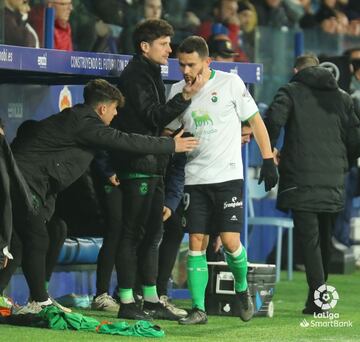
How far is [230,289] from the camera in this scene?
Result: 455 inches

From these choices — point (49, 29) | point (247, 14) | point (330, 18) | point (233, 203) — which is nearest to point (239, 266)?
point (233, 203)

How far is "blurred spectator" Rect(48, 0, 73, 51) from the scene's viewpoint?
14602mm

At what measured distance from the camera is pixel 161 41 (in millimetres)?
10914

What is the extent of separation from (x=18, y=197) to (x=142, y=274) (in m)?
1.46

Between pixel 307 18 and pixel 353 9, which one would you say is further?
pixel 353 9

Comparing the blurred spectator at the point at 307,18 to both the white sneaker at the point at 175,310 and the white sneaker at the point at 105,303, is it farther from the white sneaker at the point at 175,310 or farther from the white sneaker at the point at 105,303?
the white sneaker at the point at 175,310

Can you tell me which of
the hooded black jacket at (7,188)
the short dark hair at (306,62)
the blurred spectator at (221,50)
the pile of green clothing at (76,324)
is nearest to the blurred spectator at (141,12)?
the blurred spectator at (221,50)

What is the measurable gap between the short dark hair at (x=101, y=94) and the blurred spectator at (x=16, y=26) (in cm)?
309

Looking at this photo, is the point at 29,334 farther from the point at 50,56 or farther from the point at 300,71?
the point at 300,71

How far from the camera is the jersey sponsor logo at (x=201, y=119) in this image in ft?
34.4

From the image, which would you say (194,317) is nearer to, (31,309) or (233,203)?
(233,203)

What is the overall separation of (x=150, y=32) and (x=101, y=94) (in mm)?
704

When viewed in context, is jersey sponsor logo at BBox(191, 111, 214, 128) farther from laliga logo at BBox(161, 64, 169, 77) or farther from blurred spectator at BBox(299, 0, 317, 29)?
blurred spectator at BBox(299, 0, 317, 29)

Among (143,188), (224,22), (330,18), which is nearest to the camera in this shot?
(143,188)
